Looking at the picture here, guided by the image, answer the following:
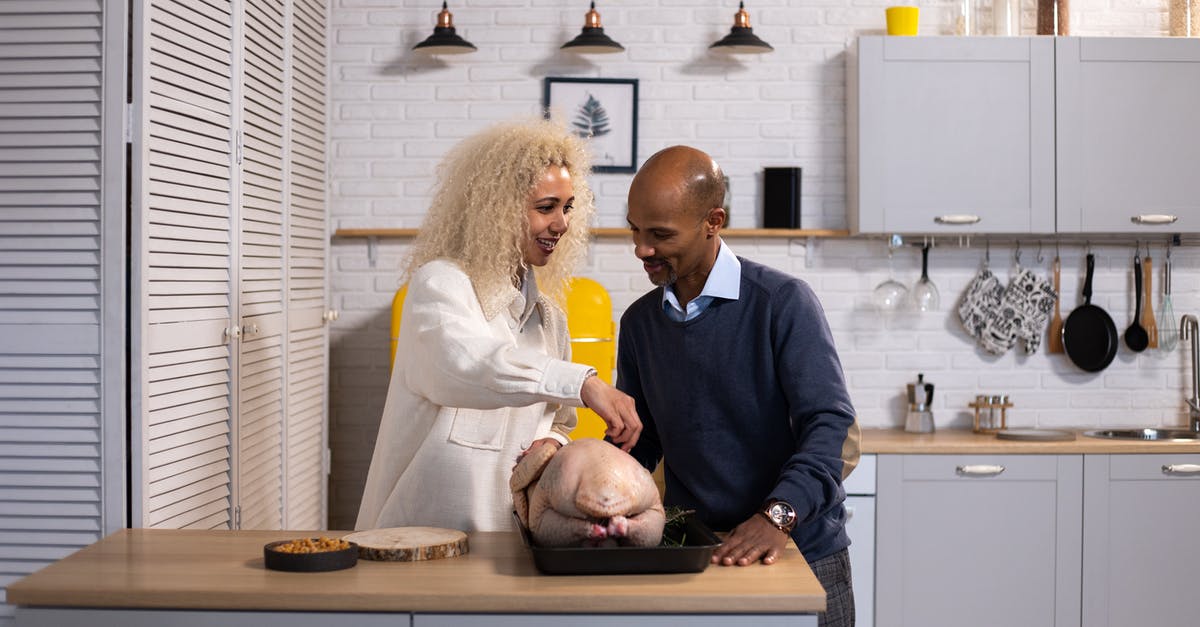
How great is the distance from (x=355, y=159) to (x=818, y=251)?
185 cm

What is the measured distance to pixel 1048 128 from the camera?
13.7ft

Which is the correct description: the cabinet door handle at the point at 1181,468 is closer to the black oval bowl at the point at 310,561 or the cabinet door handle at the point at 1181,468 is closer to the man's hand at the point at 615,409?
the man's hand at the point at 615,409

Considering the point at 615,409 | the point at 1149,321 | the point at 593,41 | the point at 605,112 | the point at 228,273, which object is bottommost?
the point at 615,409

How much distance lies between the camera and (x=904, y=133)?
4215 mm

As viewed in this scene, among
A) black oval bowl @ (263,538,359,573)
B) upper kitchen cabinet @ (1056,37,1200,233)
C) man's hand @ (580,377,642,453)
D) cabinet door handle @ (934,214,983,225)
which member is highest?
upper kitchen cabinet @ (1056,37,1200,233)

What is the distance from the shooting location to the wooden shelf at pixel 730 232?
173 inches

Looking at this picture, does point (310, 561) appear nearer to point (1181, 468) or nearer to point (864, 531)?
point (864, 531)

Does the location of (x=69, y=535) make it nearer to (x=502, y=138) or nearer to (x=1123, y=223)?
(x=502, y=138)

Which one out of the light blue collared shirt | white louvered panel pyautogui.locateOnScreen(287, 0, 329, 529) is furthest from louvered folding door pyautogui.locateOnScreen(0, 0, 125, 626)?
the light blue collared shirt

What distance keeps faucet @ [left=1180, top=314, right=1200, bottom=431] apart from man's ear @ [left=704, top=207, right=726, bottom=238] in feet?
10.1

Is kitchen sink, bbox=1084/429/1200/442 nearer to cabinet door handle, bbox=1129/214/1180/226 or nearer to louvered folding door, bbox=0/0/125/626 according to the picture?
cabinet door handle, bbox=1129/214/1180/226

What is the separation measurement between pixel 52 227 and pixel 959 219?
9.81ft

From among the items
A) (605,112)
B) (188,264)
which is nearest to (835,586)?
(188,264)

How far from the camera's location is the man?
2.08 meters
